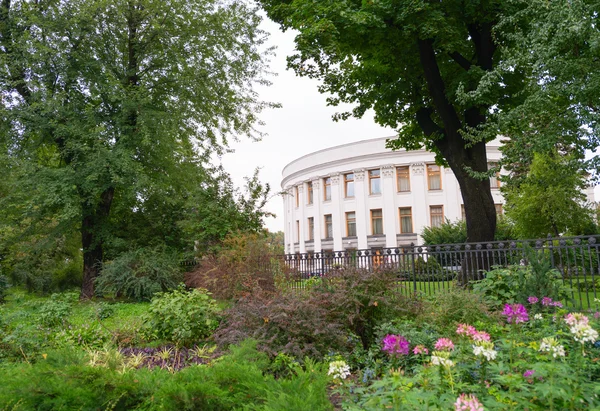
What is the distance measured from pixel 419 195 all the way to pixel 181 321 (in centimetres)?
3129

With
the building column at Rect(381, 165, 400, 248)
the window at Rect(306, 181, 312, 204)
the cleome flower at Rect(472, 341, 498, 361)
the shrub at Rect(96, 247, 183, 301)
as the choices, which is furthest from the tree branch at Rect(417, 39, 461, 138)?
the window at Rect(306, 181, 312, 204)

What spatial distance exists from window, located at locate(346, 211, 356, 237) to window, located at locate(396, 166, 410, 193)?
4989mm

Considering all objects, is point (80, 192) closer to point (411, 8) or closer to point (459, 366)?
point (411, 8)

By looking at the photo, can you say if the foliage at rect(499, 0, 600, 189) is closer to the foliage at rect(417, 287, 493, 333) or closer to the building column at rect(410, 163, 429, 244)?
the foliage at rect(417, 287, 493, 333)

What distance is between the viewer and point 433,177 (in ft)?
118

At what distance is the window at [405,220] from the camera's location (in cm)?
3606

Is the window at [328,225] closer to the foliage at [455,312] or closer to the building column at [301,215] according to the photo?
the building column at [301,215]

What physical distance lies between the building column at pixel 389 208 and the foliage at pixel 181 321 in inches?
1186

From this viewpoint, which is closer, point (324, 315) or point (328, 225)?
point (324, 315)

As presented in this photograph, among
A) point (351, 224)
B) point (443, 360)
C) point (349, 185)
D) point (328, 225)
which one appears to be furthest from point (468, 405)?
point (328, 225)

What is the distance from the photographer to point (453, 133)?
12086 mm

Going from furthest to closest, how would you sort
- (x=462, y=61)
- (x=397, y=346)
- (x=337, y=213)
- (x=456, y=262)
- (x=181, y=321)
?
(x=337, y=213), (x=462, y=61), (x=456, y=262), (x=181, y=321), (x=397, y=346)

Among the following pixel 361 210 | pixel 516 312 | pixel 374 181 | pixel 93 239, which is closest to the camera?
pixel 516 312

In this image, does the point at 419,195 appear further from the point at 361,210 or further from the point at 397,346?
→ the point at 397,346
